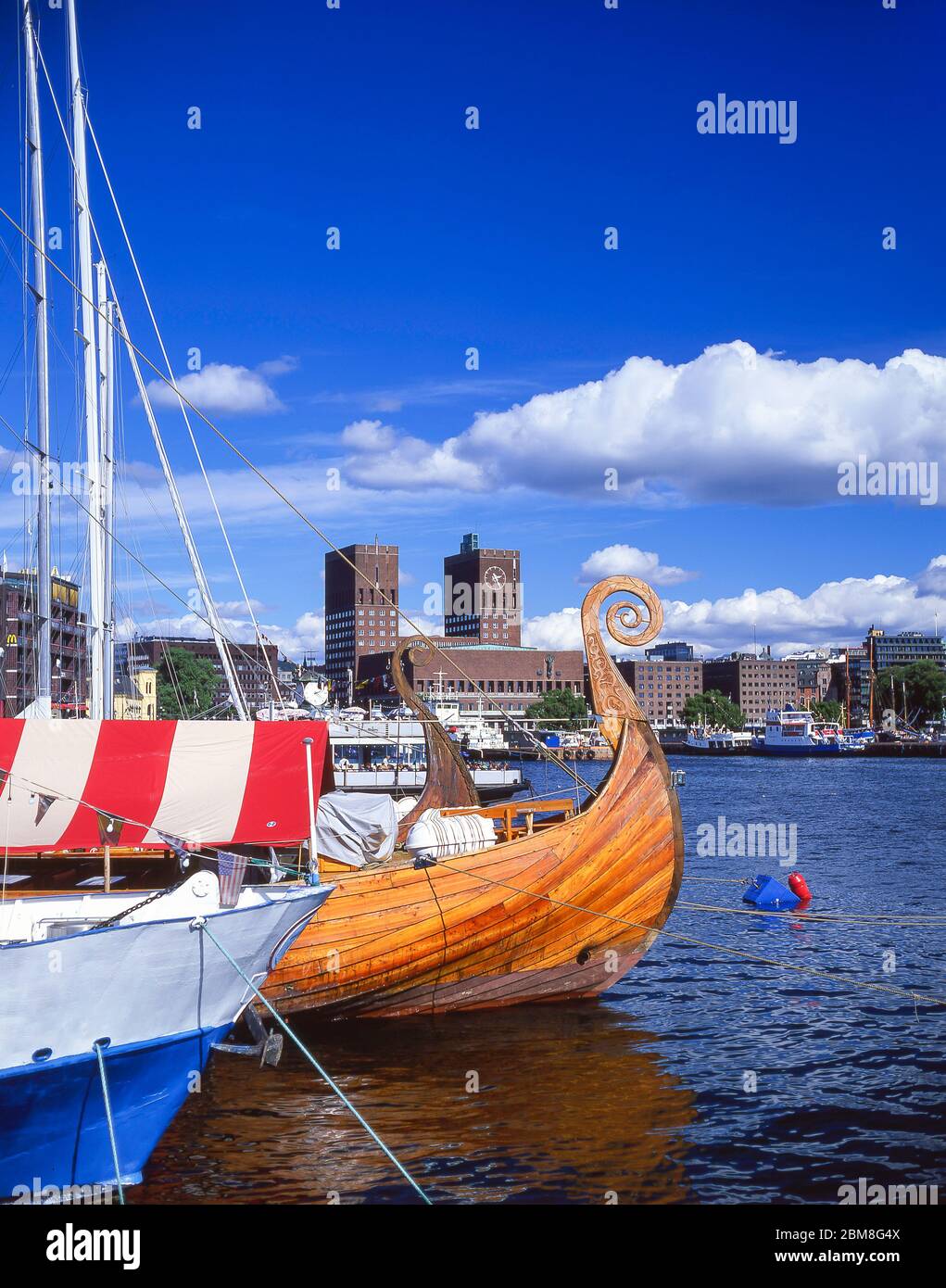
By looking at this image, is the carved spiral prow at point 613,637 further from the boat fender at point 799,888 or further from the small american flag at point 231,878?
the boat fender at point 799,888

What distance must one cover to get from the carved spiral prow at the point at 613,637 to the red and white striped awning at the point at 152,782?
4.65 m

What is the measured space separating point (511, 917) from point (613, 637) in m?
4.50

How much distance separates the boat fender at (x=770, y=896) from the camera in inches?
1205

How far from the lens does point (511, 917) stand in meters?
18.1

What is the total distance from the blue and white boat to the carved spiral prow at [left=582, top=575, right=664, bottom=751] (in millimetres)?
7390

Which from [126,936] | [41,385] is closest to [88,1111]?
[126,936]

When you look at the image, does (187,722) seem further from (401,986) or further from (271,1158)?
(271,1158)

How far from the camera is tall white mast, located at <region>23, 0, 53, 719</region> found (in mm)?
26406
